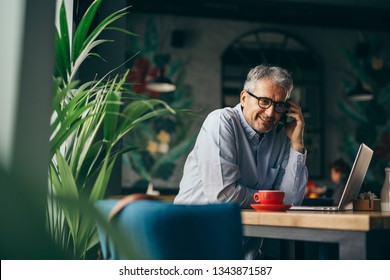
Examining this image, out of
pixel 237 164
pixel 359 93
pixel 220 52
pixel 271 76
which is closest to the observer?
pixel 237 164

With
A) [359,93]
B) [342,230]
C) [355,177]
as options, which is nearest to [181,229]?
[342,230]

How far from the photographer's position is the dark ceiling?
941 centimetres

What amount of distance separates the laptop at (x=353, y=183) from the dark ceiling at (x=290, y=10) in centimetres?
712

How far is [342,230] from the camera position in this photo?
1.68 metres

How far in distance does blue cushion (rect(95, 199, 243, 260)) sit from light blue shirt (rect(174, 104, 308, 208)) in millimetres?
1158

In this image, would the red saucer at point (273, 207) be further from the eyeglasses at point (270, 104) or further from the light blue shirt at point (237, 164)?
the eyeglasses at point (270, 104)

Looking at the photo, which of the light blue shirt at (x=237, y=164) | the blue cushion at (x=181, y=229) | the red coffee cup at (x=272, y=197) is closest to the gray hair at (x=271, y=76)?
the light blue shirt at (x=237, y=164)

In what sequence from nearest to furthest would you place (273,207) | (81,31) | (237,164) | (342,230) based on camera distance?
(342,230)
(81,31)
(273,207)
(237,164)

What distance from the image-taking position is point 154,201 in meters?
1.31

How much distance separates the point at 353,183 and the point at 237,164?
0.56m

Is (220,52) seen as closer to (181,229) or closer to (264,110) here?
(264,110)

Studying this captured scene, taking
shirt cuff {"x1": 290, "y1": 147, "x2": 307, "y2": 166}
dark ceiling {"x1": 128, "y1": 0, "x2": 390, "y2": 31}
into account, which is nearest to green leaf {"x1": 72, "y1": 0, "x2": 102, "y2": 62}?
shirt cuff {"x1": 290, "y1": 147, "x2": 307, "y2": 166}

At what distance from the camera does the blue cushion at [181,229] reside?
1270mm
